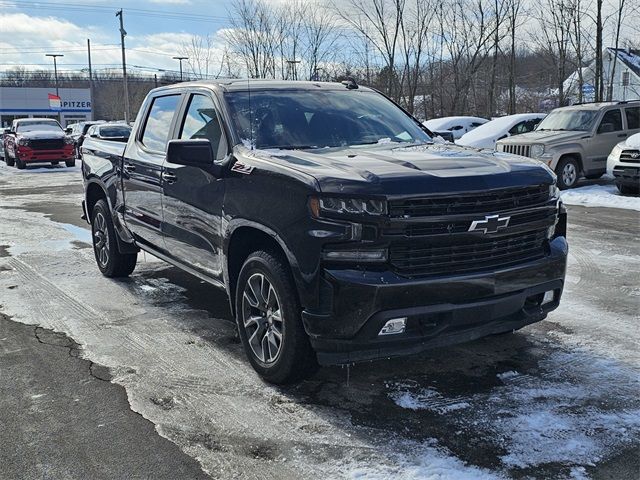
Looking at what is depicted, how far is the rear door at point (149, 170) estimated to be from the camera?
5.44 meters

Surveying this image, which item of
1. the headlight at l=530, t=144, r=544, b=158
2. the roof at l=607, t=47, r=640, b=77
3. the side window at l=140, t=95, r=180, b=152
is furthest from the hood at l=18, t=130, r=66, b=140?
the roof at l=607, t=47, r=640, b=77

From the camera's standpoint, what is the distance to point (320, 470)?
9.98 feet

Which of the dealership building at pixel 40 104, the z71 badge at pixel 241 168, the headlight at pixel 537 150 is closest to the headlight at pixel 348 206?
the z71 badge at pixel 241 168

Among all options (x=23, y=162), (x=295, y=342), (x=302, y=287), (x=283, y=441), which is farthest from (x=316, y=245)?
(x=23, y=162)

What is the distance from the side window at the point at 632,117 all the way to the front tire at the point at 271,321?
13.3 metres

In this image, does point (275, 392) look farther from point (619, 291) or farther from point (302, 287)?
point (619, 291)

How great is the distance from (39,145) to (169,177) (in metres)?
20.5

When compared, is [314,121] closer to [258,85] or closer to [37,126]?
[258,85]

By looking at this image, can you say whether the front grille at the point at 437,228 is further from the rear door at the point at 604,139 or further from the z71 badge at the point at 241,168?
the rear door at the point at 604,139

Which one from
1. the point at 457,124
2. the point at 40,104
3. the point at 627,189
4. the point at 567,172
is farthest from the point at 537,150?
the point at 40,104

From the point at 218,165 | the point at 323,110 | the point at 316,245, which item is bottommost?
the point at 316,245

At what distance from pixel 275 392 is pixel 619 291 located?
12.1 feet

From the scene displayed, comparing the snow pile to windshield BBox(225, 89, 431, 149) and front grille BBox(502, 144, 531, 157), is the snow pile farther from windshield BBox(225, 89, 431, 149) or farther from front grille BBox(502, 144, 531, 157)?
windshield BBox(225, 89, 431, 149)

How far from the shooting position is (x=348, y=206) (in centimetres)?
344
